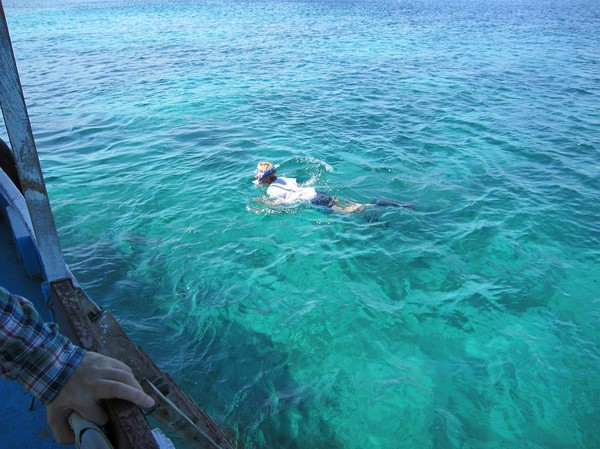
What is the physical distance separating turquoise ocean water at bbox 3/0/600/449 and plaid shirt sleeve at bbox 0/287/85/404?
353 centimetres

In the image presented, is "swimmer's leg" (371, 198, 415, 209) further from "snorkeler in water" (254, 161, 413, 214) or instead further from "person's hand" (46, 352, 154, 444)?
"person's hand" (46, 352, 154, 444)

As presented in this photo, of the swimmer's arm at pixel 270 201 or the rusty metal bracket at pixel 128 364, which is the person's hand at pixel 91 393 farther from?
the swimmer's arm at pixel 270 201

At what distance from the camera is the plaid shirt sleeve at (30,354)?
1710mm

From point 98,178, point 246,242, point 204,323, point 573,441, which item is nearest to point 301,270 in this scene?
point 246,242

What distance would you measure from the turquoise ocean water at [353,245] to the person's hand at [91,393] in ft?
11.2

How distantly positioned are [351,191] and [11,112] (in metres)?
7.87

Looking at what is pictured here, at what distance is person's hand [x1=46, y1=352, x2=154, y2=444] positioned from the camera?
1.75 meters

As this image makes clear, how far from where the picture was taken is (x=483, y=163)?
36.3ft

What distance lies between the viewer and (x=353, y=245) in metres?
8.07

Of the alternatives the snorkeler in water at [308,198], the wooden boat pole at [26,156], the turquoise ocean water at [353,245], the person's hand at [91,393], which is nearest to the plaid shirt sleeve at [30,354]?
the person's hand at [91,393]

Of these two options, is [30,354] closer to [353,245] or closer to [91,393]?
[91,393]

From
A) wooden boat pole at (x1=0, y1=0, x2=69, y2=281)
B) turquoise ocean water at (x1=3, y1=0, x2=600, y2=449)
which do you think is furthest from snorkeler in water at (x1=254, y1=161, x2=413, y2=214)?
wooden boat pole at (x1=0, y1=0, x2=69, y2=281)

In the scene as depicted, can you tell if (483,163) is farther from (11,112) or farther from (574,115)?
(11,112)

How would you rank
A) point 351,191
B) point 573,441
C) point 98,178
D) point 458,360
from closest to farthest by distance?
point 573,441, point 458,360, point 351,191, point 98,178
